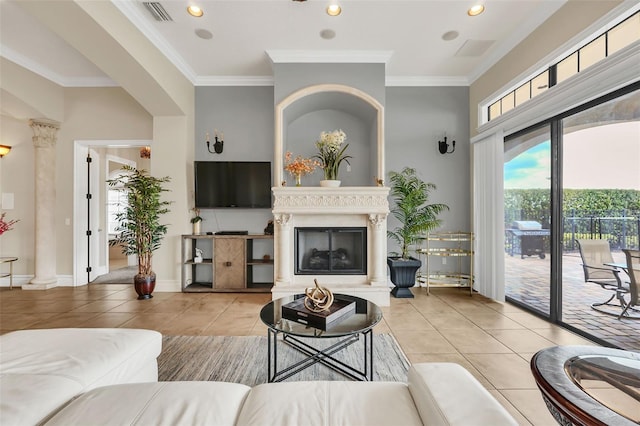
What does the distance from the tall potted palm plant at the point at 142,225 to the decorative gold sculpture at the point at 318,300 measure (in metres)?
3.06

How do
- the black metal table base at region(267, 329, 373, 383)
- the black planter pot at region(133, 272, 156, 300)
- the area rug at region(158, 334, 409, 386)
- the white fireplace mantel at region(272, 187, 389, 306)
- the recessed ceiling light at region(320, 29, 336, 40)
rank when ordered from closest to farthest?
the black metal table base at region(267, 329, 373, 383) → the area rug at region(158, 334, 409, 386) → the recessed ceiling light at region(320, 29, 336, 40) → the white fireplace mantel at region(272, 187, 389, 306) → the black planter pot at region(133, 272, 156, 300)

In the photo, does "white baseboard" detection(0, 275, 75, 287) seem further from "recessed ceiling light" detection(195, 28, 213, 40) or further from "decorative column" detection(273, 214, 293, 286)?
"recessed ceiling light" detection(195, 28, 213, 40)

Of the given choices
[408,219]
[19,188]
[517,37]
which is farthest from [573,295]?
[19,188]

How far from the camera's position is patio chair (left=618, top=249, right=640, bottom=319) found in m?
2.40

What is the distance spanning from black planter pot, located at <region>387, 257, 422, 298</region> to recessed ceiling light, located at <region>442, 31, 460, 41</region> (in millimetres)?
2967

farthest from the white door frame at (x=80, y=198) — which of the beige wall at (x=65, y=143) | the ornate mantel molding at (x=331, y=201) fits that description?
the ornate mantel molding at (x=331, y=201)

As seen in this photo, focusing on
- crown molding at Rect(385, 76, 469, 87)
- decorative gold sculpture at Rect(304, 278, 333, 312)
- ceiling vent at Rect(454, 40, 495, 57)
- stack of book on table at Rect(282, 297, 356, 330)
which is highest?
ceiling vent at Rect(454, 40, 495, 57)

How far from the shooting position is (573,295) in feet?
9.91

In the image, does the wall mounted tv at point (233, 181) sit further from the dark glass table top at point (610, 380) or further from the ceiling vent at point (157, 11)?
the dark glass table top at point (610, 380)

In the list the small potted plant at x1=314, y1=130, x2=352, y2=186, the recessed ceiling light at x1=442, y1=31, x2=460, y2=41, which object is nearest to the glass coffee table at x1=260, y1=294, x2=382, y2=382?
the small potted plant at x1=314, y1=130, x2=352, y2=186

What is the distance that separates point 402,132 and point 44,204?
19.6 feet

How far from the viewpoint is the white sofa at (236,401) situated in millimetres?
974

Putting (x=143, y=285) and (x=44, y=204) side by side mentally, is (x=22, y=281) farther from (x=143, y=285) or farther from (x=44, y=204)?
(x=143, y=285)

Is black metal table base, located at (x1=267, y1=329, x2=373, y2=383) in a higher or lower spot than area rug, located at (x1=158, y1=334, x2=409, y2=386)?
higher
